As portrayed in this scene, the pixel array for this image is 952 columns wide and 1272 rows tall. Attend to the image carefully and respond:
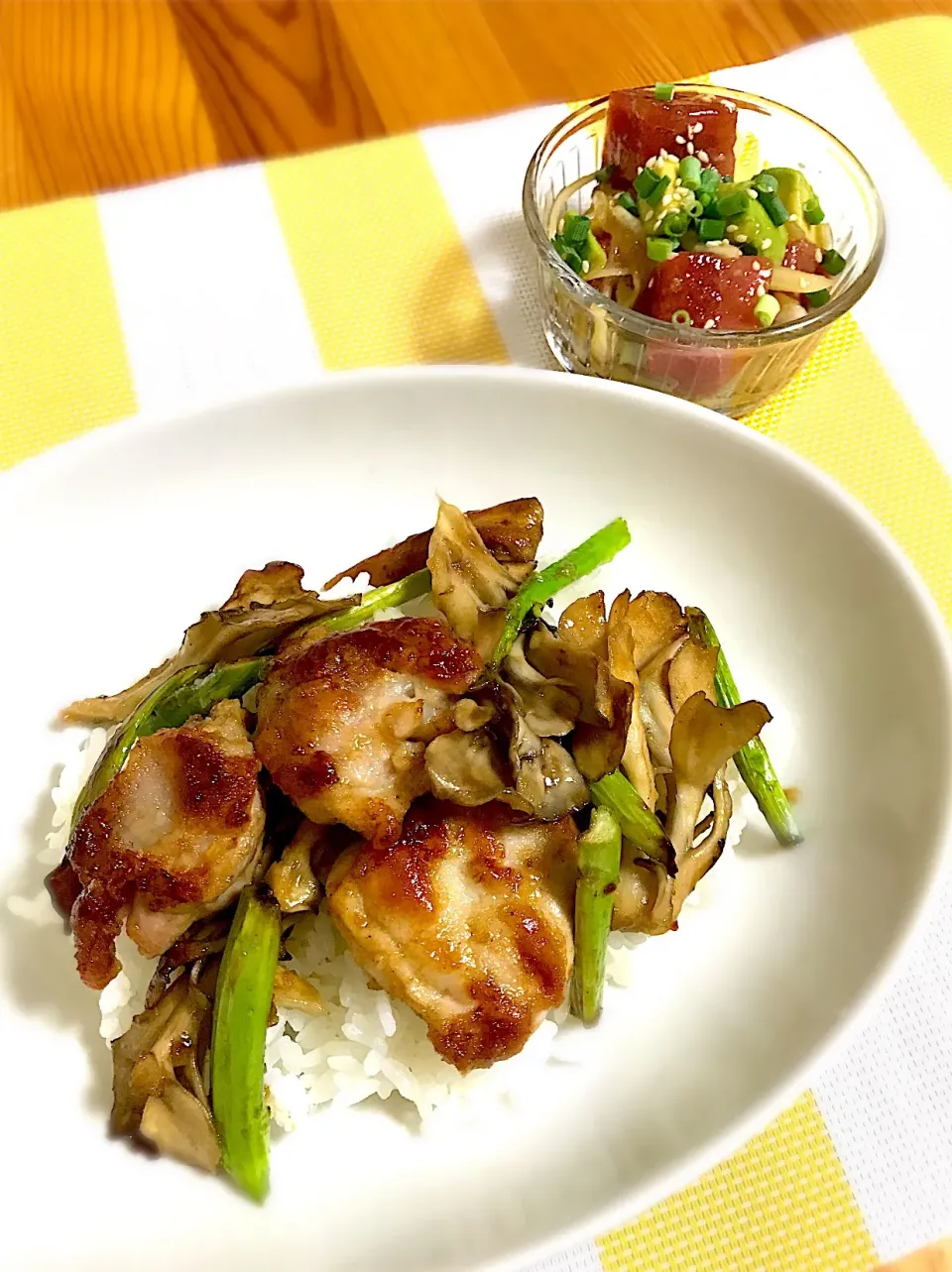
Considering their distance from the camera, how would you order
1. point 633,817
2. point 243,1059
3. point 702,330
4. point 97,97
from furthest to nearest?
point 97,97 < point 702,330 < point 633,817 < point 243,1059

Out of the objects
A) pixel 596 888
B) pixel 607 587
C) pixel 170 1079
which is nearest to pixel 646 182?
pixel 607 587

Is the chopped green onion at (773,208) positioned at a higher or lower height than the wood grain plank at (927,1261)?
higher

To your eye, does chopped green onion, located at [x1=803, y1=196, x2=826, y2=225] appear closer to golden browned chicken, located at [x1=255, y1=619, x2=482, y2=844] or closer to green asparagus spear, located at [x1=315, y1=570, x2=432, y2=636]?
green asparagus spear, located at [x1=315, y1=570, x2=432, y2=636]

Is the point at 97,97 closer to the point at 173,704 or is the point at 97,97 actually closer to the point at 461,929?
the point at 173,704

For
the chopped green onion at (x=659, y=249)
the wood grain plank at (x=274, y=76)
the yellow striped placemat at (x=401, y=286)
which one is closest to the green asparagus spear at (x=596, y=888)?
the yellow striped placemat at (x=401, y=286)

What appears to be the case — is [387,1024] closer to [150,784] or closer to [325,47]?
[150,784]

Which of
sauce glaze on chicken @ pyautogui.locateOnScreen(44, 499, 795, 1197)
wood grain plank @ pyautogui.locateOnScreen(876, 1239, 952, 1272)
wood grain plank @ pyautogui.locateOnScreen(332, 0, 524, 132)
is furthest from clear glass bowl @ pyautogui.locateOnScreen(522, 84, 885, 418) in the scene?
wood grain plank @ pyautogui.locateOnScreen(876, 1239, 952, 1272)

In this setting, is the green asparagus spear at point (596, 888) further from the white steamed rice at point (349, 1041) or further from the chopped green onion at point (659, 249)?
the chopped green onion at point (659, 249)
